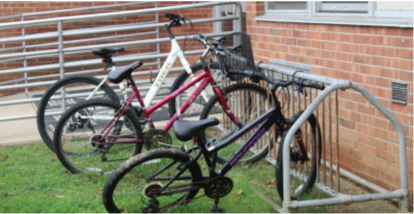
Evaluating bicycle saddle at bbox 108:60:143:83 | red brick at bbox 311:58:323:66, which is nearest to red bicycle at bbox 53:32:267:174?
bicycle saddle at bbox 108:60:143:83

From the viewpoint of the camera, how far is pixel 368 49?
3.97 meters

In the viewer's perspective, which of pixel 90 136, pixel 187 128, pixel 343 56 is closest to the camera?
pixel 187 128

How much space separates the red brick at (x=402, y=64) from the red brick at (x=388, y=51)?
5 centimetres

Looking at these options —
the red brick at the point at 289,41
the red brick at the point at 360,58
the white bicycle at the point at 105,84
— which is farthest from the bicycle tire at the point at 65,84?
the red brick at the point at 360,58

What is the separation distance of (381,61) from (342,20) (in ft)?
2.02

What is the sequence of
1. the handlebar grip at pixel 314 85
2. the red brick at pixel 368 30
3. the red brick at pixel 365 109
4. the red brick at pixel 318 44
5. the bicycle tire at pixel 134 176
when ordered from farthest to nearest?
the red brick at pixel 318 44 → the red brick at pixel 365 109 → the red brick at pixel 368 30 → the handlebar grip at pixel 314 85 → the bicycle tire at pixel 134 176

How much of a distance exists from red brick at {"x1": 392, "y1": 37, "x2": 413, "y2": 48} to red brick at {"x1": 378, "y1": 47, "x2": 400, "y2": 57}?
48mm

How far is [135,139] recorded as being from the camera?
4.58m

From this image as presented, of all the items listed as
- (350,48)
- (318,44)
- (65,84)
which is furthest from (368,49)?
(65,84)

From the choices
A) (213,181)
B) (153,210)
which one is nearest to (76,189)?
(153,210)

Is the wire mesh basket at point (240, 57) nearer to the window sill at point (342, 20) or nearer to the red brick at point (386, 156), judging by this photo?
the window sill at point (342, 20)

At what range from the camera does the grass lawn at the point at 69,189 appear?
3734 mm

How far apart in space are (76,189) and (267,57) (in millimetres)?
2746

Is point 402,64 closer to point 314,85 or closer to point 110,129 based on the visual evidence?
point 314,85
